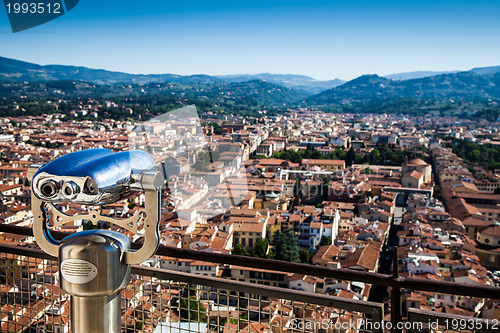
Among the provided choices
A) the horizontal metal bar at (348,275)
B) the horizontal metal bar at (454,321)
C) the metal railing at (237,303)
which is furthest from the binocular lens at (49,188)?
the horizontal metal bar at (454,321)

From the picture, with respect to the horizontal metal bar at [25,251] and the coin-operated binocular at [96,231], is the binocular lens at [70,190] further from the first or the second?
the horizontal metal bar at [25,251]

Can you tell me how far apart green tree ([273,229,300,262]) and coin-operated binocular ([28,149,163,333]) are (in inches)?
328

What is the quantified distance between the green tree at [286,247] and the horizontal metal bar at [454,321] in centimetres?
814

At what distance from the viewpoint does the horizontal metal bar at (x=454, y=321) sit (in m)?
0.67

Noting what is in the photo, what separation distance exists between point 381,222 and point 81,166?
11427mm

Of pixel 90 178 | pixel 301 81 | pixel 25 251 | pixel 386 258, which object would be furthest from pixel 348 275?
pixel 301 81

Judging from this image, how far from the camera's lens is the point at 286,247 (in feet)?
29.8

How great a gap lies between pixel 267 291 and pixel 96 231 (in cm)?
32

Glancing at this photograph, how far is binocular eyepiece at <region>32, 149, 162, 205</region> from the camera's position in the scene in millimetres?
513

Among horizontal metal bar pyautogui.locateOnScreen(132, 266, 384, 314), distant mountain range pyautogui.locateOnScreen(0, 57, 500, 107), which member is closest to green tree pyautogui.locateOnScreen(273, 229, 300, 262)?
horizontal metal bar pyautogui.locateOnScreen(132, 266, 384, 314)

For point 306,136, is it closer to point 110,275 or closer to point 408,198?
point 408,198

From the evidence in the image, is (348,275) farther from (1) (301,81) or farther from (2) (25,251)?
(1) (301,81)

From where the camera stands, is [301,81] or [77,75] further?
[301,81]

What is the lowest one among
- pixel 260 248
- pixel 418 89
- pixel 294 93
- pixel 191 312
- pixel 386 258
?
pixel 386 258
